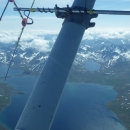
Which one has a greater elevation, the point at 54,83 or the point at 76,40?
the point at 76,40

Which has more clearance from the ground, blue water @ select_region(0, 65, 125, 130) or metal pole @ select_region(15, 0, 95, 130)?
blue water @ select_region(0, 65, 125, 130)

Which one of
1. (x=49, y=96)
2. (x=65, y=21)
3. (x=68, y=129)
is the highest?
(x=68, y=129)

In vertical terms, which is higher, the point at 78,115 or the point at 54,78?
the point at 78,115

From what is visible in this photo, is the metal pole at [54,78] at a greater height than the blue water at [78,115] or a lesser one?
lesser

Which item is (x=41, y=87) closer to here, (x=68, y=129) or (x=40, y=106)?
(x=40, y=106)

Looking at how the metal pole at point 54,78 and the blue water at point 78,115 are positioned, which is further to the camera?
the blue water at point 78,115

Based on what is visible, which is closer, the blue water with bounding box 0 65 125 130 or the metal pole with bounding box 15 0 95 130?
the metal pole with bounding box 15 0 95 130

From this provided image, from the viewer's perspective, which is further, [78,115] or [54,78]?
[78,115]

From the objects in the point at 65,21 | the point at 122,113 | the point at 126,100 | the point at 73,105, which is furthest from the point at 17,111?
the point at 65,21
